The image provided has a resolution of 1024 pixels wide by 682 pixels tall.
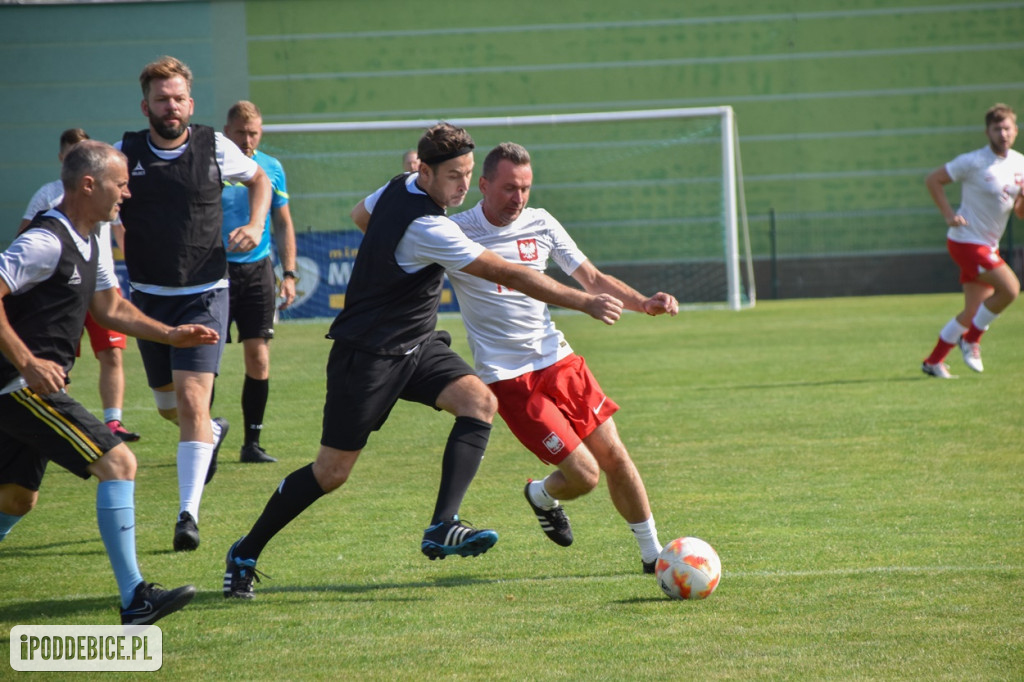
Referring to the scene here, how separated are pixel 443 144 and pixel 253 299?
11.6 ft

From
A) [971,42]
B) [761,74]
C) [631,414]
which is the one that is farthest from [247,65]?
[631,414]

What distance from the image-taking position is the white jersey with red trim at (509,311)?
5430 millimetres

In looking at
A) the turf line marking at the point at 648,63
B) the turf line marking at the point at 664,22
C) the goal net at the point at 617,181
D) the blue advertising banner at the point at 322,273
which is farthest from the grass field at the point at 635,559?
the turf line marking at the point at 664,22

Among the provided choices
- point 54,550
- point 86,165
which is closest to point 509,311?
point 86,165

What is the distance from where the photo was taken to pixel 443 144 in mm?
4871

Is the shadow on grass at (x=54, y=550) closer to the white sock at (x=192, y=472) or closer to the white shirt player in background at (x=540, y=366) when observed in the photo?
the white sock at (x=192, y=472)

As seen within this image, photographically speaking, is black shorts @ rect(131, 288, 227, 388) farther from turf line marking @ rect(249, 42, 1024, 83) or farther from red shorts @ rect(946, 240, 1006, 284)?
turf line marking @ rect(249, 42, 1024, 83)

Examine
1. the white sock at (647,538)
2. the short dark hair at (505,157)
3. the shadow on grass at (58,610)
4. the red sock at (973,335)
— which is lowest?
the red sock at (973,335)

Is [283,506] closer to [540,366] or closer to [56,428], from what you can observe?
[56,428]

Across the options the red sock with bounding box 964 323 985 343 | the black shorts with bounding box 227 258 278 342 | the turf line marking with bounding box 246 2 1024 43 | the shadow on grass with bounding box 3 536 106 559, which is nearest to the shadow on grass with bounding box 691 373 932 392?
the red sock with bounding box 964 323 985 343

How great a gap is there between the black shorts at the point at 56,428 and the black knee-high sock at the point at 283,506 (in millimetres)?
772

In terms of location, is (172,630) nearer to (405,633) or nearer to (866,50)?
(405,633)

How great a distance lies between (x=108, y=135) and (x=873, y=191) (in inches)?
665

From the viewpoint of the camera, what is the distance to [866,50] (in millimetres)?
26047
